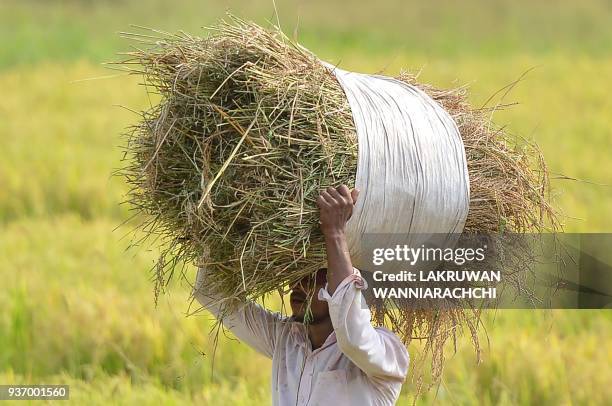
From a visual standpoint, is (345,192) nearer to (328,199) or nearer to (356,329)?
(328,199)

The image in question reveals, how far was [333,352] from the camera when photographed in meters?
2.94

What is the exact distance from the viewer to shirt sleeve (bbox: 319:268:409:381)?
8.92 ft

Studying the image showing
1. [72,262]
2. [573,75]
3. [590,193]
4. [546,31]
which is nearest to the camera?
[72,262]

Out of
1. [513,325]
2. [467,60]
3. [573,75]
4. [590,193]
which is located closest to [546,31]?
[467,60]

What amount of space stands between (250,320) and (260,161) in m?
0.59

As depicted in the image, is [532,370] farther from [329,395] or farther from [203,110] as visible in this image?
[203,110]

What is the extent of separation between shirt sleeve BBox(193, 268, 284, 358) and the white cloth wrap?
0.38 metres

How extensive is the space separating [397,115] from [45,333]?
2.96 meters

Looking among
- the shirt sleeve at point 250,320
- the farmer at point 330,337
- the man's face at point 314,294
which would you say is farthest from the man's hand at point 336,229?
the shirt sleeve at point 250,320

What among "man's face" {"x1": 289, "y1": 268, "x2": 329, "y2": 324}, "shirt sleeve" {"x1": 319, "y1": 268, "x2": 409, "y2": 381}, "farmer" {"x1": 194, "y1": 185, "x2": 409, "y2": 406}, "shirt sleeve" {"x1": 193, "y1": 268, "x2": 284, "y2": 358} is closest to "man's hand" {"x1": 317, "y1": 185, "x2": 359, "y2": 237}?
"farmer" {"x1": 194, "y1": 185, "x2": 409, "y2": 406}

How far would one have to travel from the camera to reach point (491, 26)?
15.6 m

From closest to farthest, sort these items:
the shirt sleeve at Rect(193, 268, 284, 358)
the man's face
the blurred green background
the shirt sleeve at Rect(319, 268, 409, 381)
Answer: the shirt sleeve at Rect(319, 268, 409, 381), the man's face, the shirt sleeve at Rect(193, 268, 284, 358), the blurred green background

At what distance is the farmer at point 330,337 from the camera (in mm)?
2738

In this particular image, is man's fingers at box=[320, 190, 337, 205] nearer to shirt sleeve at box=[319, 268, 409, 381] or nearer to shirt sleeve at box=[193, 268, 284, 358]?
shirt sleeve at box=[319, 268, 409, 381]
